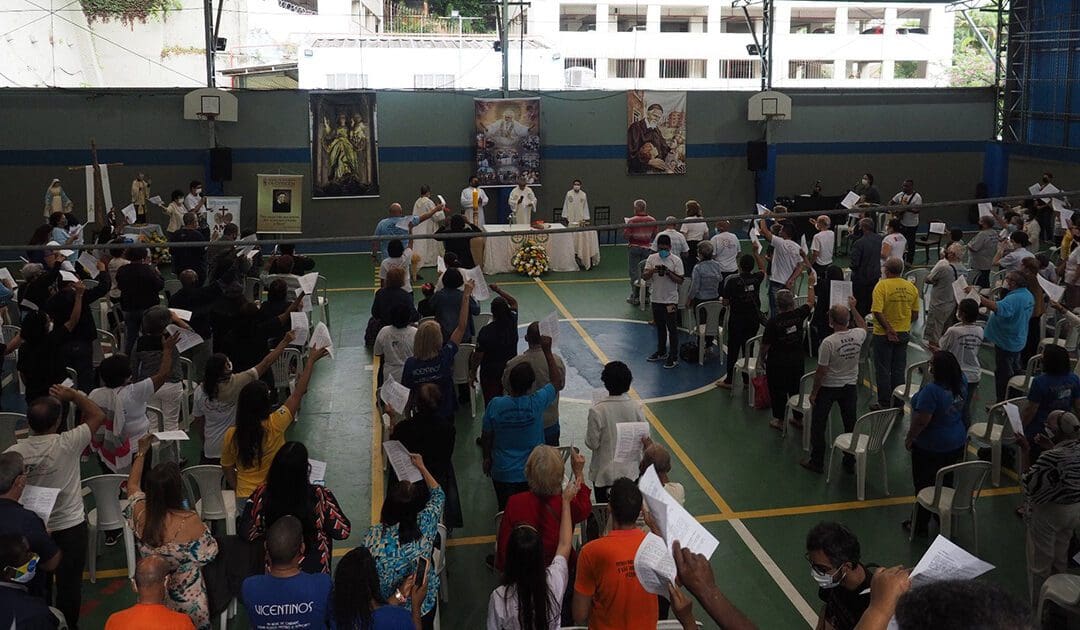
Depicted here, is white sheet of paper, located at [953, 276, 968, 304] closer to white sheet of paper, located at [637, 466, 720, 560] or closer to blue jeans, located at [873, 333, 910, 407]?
blue jeans, located at [873, 333, 910, 407]

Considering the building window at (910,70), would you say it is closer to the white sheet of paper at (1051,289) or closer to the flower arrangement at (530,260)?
the flower arrangement at (530,260)

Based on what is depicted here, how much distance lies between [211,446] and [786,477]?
5.02 metres

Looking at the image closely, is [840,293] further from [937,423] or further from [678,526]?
[678,526]

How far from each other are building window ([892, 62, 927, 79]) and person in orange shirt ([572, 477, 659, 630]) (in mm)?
41522

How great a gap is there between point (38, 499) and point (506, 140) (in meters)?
17.0

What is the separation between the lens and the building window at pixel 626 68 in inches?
958

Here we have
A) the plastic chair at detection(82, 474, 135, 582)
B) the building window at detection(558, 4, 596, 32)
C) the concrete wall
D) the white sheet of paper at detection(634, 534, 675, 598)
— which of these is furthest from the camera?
the building window at detection(558, 4, 596, 32)

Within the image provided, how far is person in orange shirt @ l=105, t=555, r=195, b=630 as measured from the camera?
4.24 metres

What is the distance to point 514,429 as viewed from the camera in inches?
277

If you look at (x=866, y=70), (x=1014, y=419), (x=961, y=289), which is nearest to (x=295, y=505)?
(x=1014, y=419)

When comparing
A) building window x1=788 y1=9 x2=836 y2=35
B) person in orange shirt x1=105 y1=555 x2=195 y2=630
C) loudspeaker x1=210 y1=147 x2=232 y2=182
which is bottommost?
person in orange shirt x1=105 y1=555 x2=195 y2=630

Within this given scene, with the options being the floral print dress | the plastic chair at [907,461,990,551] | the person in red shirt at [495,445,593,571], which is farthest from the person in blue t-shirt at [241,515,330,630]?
the plastic chair at [907,461,990,551]

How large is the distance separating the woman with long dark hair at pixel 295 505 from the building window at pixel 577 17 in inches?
883

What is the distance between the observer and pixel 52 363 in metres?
8.99
